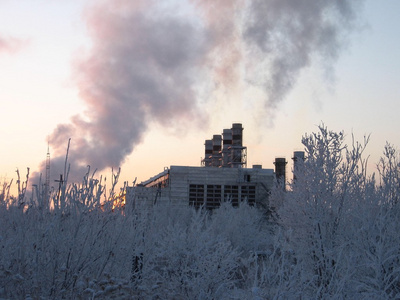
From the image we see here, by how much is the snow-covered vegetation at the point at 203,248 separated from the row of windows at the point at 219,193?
4210 cm

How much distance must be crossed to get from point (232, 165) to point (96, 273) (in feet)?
187

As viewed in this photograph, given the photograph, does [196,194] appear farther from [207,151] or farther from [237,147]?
[207,151]

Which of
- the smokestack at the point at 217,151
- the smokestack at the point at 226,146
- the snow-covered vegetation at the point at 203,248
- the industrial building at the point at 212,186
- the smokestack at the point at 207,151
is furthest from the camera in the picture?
the smokestack at the point at 207,151

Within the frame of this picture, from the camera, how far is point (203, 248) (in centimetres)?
1695

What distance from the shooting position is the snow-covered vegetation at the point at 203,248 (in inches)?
404

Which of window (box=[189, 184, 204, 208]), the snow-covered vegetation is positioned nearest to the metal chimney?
window (box=[189, 184, 204, 208])

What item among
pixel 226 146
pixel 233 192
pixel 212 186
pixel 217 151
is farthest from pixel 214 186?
pixel 217 151

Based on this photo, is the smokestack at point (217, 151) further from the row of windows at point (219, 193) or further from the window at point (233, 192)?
the row of windows at point (219, 193)

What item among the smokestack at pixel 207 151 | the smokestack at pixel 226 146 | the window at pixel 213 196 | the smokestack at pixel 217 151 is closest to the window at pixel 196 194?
the window at pixel 213 196

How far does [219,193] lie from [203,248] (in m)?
46.8

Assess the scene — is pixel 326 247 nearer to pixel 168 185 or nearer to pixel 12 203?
pixel 12 203

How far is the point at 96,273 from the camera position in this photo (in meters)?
11.4

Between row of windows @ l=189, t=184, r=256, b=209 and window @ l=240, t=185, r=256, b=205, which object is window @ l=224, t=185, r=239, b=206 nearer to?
row of windows @ l=189, t=184, r=256, b=209

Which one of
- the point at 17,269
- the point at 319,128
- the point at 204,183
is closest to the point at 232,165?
the point at 204,183
